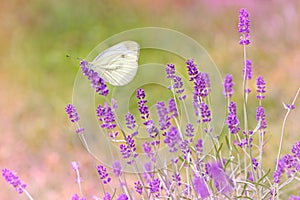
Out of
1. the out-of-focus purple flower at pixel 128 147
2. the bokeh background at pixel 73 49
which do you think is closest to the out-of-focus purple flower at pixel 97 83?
the out-of-focus purple flower at pixel 128 147

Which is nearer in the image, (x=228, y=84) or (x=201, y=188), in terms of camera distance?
(x=201, y=188)

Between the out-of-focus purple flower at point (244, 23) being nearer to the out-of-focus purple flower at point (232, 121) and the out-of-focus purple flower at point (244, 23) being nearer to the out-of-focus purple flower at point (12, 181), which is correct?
the out-of-focus purple flower at point (232, 121)

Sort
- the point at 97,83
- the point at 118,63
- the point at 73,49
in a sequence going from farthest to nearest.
A: the point at 73,49
the point at 118,63
the point at 97,83

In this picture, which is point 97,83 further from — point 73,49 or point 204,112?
point 73,49

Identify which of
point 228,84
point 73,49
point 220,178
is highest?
point 73,49

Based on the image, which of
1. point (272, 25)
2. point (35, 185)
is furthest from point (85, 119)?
point (272, 25)

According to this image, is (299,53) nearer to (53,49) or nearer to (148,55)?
(148,55)

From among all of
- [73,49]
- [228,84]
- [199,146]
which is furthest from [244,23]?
[73,49]
